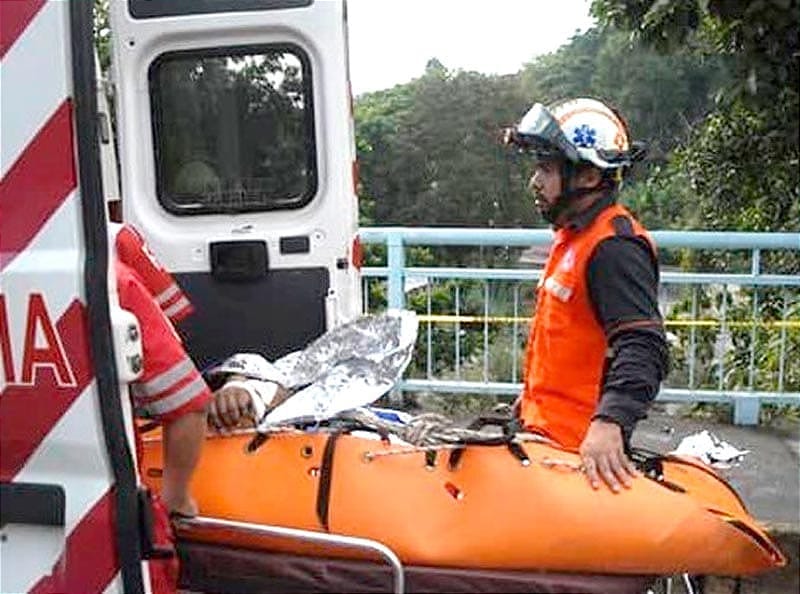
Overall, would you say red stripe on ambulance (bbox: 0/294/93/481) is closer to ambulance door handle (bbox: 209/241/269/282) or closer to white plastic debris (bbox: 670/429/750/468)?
white plastic debris (bbox: 670/429/750/468)

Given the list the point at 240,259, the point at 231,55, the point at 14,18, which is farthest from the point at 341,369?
the point at 231,55

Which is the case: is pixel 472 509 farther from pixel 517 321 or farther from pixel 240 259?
pixel 517 321

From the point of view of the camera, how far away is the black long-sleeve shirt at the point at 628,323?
6.45 ft

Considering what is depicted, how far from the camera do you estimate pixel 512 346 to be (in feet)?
18.7

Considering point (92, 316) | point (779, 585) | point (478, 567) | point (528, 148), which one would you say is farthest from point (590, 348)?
point (779, 585)

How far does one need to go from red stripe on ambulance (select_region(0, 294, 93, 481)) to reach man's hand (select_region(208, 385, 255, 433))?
0.55 m

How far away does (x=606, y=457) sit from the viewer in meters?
1.86

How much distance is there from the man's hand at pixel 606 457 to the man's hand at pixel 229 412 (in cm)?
67

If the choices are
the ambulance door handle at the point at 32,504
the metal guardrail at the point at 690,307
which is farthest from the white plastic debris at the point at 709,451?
the metal guardrail at the point at 690,307

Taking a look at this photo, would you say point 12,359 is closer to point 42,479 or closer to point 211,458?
point 42,479

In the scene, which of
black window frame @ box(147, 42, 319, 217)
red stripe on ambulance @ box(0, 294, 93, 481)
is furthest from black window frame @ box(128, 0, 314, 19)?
red stripe on ambulance @ box(0, 294, 93, 481)

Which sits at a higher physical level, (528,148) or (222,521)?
(528,148)

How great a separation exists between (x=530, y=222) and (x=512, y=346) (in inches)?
32.0

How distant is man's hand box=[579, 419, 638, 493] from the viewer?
5.95 ft
